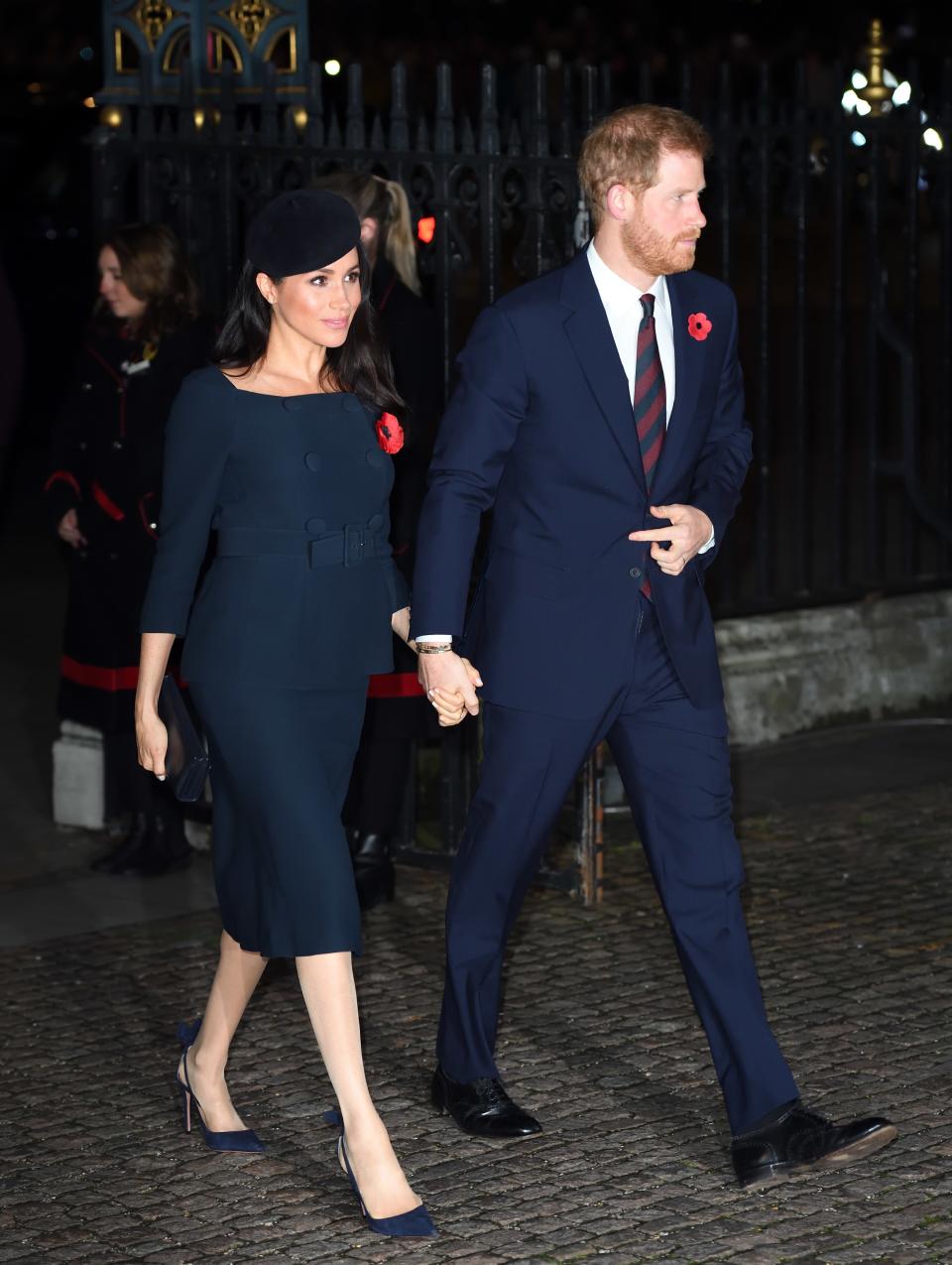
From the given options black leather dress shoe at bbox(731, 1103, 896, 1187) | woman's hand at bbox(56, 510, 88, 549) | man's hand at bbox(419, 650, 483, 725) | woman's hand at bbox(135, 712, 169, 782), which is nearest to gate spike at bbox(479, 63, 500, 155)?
woman's hand at bbox(56, 510, 88, 549)

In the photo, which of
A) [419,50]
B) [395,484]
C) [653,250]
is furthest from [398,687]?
[419,50]

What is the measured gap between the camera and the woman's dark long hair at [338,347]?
4691 millimetres

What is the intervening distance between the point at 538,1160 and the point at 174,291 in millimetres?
3018

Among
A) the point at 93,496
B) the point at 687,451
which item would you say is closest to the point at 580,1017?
the point at 687,451

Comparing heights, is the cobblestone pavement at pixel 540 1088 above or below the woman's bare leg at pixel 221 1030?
below

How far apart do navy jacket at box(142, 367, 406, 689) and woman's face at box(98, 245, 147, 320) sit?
2302mm

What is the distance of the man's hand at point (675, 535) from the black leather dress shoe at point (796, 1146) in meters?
1.08

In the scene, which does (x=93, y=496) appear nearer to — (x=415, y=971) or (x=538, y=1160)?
(x=415, y=971)

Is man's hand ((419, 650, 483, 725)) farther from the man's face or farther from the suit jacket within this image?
the man's face

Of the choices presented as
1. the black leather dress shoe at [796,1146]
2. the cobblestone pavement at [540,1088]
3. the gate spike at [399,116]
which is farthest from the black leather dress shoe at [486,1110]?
the gate spike at [399,116]

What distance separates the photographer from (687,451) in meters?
4.77

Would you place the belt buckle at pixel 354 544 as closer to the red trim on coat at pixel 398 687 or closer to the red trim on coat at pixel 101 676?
the red trim on coat at pixel 398 687

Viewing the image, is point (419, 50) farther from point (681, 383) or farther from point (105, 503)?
point (681, 383)

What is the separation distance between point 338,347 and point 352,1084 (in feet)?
4.77
